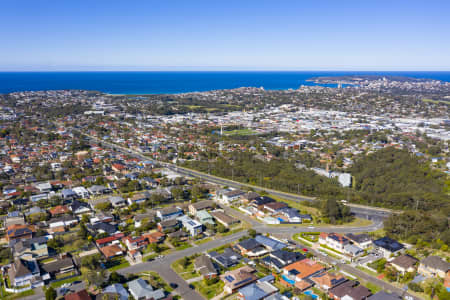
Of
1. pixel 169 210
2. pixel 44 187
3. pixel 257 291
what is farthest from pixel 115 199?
pixel 257 291

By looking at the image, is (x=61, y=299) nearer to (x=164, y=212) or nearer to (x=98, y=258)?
(x=98, y=258)

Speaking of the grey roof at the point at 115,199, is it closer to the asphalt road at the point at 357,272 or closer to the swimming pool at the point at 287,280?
the asphalt road at the point at 357,272

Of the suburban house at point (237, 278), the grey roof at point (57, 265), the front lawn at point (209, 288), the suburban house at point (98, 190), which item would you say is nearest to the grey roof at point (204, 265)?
the front lawn at point (209, 288)

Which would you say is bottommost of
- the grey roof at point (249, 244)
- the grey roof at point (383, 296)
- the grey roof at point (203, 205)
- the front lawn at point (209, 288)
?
the front lawn at point (209, 288)

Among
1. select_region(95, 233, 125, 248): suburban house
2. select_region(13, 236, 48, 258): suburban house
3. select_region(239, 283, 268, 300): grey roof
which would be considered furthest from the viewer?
select_region(95, 233, 125, 248): suburban house

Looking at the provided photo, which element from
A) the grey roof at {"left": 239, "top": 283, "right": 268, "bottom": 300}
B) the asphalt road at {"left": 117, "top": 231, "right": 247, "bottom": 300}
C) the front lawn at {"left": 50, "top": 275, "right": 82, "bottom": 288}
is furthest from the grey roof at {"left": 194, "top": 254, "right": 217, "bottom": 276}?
the front lawn at {"left": 50, "top": 275, "right": 82, "bottom": 288}

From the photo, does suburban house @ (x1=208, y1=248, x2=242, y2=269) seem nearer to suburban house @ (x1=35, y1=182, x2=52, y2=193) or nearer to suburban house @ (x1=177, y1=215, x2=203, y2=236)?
suburban house @ (x1=177, y1=215, x2=203, y2=236)
